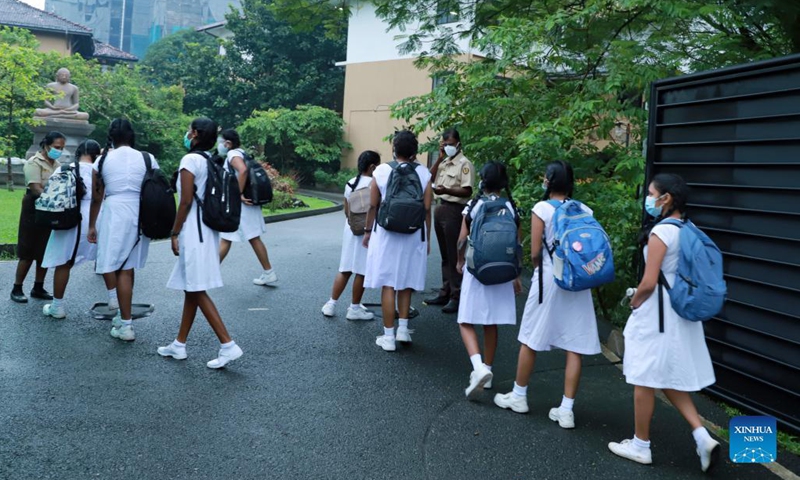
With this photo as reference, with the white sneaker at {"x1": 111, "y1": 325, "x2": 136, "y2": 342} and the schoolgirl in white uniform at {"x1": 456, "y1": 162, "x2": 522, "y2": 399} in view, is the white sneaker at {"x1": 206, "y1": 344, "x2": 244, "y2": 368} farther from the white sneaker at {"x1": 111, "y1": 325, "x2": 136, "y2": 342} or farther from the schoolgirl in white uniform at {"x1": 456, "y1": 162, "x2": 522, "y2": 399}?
the schoolgirl in white uniform at {"x1": 456, "y1": 162, "x2": 522, "y2": 399}

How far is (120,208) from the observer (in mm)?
6137

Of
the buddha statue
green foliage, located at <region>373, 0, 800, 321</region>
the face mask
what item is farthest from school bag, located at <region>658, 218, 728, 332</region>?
the buddha statue

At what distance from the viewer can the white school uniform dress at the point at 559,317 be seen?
184 inches

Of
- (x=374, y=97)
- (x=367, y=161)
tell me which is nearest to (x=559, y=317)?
(x=367, y=161)

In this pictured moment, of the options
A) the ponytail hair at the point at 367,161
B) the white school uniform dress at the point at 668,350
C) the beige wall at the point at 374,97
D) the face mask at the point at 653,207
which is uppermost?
the beige wall at the point at 374,97

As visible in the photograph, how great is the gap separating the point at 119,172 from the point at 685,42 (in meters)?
5.85

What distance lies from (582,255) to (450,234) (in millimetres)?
3534

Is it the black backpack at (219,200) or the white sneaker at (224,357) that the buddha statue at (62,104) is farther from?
the white sneaker at (224,357)

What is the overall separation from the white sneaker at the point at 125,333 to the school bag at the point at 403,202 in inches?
92.5

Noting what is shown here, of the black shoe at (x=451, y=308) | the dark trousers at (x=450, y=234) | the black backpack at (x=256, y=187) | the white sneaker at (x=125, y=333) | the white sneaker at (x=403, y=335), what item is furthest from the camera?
the black backpack at (x=256, y=187)

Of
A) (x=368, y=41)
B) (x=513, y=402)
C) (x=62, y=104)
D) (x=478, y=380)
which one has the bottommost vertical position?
(x=513, y=402)

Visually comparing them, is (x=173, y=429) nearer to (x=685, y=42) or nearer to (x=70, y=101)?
(x=685, y=42)

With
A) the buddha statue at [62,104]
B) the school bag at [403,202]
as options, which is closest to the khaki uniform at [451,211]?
the school bag at [403,202]

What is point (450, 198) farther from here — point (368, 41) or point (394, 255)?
point (368, 41)
